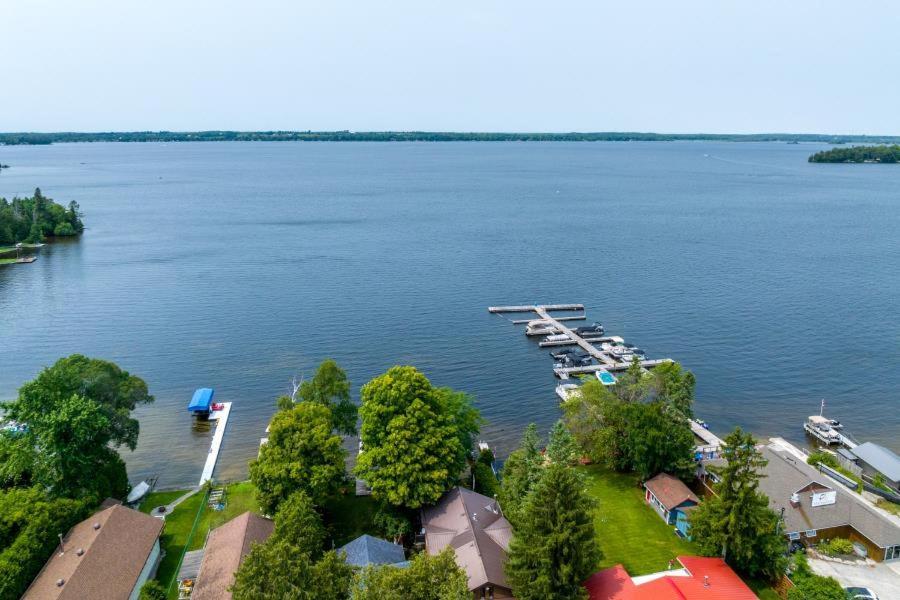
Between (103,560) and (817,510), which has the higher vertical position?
(103,560)

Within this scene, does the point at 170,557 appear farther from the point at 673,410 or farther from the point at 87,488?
the point at 673,410

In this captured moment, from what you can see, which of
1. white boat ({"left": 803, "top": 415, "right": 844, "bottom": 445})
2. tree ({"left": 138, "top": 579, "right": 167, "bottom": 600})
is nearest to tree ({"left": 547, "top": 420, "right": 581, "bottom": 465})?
tree ({"left": 138, "top": 579, "right": 167, "bottom": 600})

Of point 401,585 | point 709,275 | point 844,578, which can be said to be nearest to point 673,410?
point 844,578

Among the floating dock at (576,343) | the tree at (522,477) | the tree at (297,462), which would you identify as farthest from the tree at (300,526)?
the floating dock at (576,343)

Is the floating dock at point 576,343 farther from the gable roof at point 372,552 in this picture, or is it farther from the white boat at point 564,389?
the gable roof at point 372,552

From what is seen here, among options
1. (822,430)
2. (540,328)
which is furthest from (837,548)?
(540,328)

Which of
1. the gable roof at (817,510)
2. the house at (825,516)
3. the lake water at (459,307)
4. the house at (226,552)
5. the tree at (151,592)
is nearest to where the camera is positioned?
the tree at (151,592)

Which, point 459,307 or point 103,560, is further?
point 459,307

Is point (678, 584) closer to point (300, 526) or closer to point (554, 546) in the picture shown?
point (554, 546)
